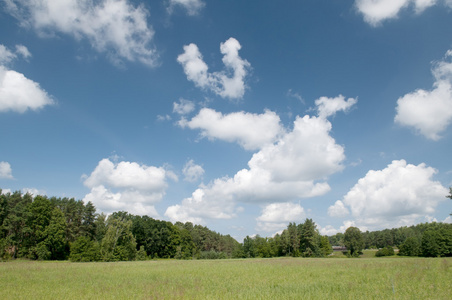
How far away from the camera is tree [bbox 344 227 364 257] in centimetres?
10344

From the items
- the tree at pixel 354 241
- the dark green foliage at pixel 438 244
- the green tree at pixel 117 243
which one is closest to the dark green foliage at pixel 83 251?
the green tree at pixel 117 243

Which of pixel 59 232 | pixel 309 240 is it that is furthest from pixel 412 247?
pixel 59 232

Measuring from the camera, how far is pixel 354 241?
10412 cm

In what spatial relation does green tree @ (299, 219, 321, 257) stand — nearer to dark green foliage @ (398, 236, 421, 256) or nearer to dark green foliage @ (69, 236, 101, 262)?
dark green foliage @ (398, 236, 421, 256)

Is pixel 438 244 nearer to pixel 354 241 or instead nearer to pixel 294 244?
pixel 354 241

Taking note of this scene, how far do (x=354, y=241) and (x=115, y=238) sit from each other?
302ft

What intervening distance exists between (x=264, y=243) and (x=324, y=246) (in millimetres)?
26340

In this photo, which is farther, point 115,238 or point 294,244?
point 294,244

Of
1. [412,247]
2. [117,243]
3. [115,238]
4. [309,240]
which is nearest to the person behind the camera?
[115,238]

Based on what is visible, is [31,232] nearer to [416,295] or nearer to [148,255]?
[148,255]

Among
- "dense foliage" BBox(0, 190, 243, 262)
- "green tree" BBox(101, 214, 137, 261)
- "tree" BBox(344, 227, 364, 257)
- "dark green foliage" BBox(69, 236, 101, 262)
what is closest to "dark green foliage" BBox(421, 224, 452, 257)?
"tree" BBox(344, 227, 364, 257)

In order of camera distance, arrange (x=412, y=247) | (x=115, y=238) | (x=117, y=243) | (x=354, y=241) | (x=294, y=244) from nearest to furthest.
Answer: (x=115, y=238) → (x=117, y=243) → (x=412, y=247) → (x=294, y=244) → (x=354, y=241)

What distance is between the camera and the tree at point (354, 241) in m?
103

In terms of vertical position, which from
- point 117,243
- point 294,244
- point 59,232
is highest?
point 59,232
